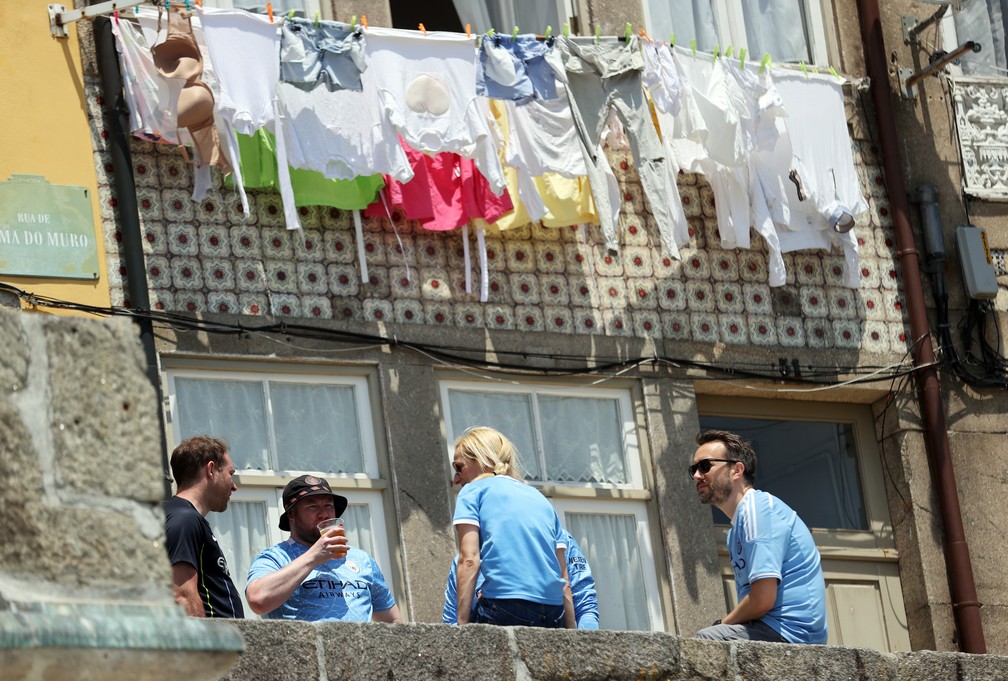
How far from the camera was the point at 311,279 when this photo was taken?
1102 centimetres

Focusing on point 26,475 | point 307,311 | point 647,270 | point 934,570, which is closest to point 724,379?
point 647,270

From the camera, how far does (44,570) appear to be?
11.8ft

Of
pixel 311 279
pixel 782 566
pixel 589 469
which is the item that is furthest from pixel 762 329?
pixel 782 566

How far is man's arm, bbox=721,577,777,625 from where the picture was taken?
8117mm

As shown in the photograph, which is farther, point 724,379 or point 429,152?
point 724,379

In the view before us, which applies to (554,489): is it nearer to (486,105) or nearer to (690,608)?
(690,608)

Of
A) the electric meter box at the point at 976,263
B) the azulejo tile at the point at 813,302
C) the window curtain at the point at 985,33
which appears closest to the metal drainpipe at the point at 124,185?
the azulejo tile at the point at 813,302

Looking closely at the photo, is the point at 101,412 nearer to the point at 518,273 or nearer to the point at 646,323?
the point at 518,273

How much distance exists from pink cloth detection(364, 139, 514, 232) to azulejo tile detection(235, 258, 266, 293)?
2.31ft

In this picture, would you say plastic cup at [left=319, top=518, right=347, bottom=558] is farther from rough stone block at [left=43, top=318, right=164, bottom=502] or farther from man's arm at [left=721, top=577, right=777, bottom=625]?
rough stone block at [left=43, top=318, right=164, bottom=502]

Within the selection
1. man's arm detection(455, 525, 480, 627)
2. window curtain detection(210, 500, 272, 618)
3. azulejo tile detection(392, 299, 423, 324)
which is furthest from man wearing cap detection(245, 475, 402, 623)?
azulejo tile detection(392, 299, 423, 324)

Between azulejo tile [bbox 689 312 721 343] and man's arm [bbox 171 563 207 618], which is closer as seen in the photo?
man's arm [bbox 171 563 207 618]

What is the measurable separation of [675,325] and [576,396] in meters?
0.77

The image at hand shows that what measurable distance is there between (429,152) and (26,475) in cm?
746
